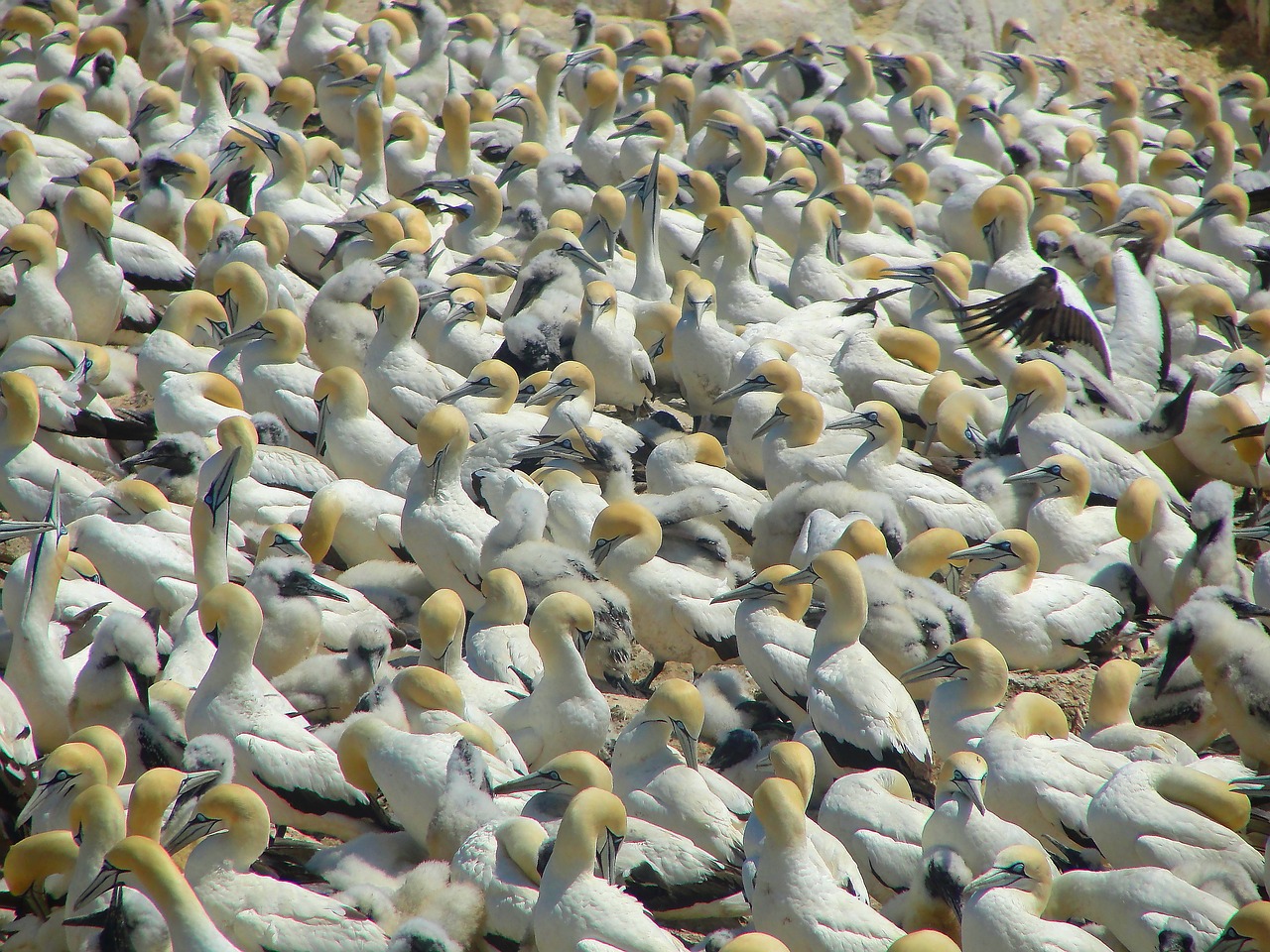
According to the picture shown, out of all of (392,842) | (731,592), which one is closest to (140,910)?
(392,842)

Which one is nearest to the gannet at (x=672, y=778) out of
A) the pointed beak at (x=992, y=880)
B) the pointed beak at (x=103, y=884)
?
the pointed beak at (x=992, y=880)

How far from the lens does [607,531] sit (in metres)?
6.48

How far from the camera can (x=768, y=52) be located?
14398 millimetres

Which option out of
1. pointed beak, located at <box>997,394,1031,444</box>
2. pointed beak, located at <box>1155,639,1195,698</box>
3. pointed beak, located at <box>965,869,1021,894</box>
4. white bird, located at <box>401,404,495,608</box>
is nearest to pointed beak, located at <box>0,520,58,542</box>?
white bird, located at <box>401,404,495,608</box>

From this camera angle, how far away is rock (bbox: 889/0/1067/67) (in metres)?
15.8

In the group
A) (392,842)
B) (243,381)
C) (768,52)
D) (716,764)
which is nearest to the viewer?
(392,842)

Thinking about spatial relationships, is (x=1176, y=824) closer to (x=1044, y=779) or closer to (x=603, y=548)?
(x=1044, y=779)

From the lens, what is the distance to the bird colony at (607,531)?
15.4ft

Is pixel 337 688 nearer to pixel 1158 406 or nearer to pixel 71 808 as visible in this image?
pixel 71 808

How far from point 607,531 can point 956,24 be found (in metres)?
11.5

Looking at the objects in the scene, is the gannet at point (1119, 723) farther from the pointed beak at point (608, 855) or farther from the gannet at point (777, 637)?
the pointed beak at point (608, 855)

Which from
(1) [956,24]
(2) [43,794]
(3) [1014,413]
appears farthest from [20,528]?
(1) [956,24]

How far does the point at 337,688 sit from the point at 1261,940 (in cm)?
353

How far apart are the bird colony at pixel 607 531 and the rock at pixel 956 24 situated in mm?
3460
